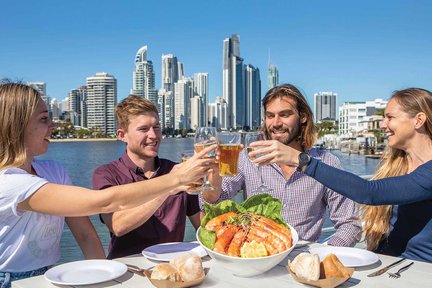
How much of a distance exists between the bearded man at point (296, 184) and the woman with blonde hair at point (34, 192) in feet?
2.98

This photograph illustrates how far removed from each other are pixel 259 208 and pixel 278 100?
4.41 feet

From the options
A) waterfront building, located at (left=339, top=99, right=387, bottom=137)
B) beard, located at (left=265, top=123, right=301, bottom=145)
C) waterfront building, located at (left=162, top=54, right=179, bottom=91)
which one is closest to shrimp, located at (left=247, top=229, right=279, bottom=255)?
beard, located at (left=265, top=123, right=301, bottom=145)

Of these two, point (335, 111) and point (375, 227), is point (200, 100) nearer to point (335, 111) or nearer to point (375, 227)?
point (335, 111)

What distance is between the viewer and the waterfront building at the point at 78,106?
130 m

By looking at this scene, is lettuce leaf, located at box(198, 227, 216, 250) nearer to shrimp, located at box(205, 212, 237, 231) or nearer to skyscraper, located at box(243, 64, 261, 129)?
shrimp, located at box(205, 212, 237, 231)

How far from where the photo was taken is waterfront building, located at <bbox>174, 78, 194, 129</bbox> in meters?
127

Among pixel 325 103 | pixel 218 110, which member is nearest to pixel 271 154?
pixel 218 110

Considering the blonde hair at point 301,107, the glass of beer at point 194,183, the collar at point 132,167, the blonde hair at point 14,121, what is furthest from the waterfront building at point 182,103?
the glass of beer at point 194,183

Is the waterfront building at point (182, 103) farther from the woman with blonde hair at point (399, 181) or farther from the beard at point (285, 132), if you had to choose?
the woman with blonde hair at point (399, 181)

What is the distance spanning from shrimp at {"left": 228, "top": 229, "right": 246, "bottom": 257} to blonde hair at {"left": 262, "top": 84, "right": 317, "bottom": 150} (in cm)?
154

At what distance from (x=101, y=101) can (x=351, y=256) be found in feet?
428

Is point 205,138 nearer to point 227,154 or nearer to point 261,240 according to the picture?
point 227,154

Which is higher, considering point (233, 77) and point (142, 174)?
point (233, 77)

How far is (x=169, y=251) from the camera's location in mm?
2154
